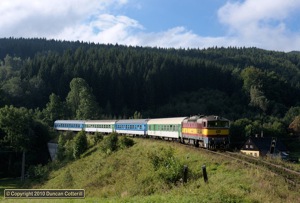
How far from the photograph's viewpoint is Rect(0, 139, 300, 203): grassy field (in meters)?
16.7

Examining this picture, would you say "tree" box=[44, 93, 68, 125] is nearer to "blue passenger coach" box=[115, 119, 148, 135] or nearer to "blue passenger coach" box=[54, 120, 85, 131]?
"blue passenger coach" box=[54, 120, 85, 131]

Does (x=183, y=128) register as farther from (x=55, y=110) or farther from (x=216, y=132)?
(x=55, y=110)

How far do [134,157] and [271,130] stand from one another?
3058 inches

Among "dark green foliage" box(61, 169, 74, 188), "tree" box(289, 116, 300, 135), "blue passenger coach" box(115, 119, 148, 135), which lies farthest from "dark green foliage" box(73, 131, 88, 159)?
"tree" box(289, 116, 300, 135)

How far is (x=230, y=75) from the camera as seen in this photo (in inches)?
6880

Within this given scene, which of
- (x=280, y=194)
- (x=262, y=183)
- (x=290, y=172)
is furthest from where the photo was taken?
(x=290, y=172)

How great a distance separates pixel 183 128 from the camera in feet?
134

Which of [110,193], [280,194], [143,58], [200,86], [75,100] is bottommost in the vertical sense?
[110,193]

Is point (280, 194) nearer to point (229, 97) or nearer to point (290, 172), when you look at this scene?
point (290, 172)

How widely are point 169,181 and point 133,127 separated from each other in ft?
121

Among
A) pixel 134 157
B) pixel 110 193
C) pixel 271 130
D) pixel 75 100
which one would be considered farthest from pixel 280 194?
pixel 271 130

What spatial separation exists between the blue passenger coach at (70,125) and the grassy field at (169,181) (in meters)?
30.2

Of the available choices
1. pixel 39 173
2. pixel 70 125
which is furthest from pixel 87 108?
pixel 39 173

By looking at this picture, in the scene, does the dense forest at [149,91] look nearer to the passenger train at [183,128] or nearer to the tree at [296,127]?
the tree at [296,127]
